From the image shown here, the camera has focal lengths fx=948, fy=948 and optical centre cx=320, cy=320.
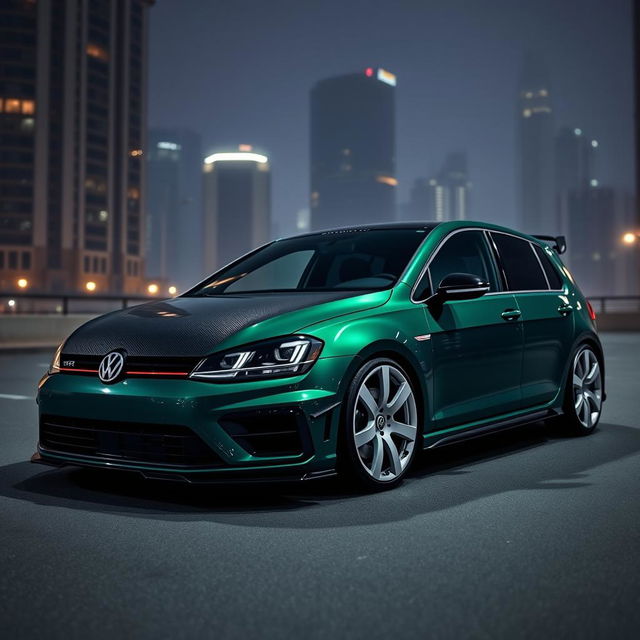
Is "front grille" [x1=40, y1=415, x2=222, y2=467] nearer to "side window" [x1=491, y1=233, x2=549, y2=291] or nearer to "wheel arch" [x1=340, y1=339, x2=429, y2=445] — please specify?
"wheel arch" [x1=340, y1=339, x2=429, y2=445]

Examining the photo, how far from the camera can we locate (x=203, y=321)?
5.16 meters

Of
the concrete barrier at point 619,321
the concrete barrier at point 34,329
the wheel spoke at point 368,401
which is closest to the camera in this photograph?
the wheel spoke at point 368,401

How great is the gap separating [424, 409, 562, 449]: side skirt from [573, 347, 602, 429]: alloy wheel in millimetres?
299

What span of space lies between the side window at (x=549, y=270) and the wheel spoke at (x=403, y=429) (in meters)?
2.39

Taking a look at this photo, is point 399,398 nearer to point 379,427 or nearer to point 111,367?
point 379,427

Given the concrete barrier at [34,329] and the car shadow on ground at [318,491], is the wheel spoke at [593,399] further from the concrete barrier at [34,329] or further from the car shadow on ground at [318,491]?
the concrete barrier at [34,329]

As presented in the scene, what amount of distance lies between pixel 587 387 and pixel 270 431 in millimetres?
3668

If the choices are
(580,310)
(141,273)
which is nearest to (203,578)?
(580,310)

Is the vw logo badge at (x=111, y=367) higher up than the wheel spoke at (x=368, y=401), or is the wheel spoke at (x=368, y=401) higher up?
the vw logo badge at (x=111, y=367)

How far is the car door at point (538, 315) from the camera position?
22.1 ft

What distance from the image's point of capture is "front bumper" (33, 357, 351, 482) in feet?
15.5

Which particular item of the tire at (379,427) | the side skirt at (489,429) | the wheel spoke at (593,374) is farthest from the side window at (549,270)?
the tire at (379,427)

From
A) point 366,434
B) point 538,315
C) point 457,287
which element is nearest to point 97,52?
point 538,315

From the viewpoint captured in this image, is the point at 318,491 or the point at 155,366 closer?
the point at 155,366
